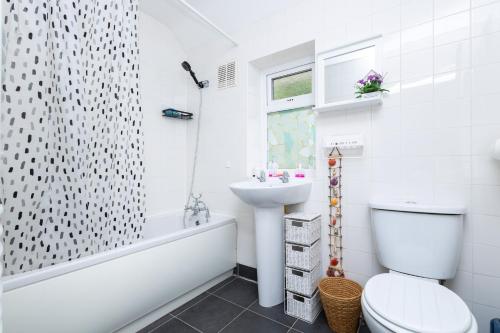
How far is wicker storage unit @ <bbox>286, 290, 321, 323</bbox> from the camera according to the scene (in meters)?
1.51

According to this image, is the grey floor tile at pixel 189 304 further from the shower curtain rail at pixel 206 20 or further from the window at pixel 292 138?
the shower curtain rail at pixel 206 20

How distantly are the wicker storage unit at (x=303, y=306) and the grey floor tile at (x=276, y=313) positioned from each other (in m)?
0.04

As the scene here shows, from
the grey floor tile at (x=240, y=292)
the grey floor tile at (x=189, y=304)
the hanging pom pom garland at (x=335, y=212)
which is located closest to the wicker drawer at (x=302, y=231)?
the hanging pom pom garland at (x=335, y=212)

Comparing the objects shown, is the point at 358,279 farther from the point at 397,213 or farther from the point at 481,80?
the point at 481,80

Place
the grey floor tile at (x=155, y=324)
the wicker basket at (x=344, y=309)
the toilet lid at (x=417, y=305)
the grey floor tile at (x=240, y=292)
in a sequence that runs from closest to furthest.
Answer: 1. the toilet lid at (x=417, y=305)
2. the wicker basket at (x=344, y=309)
3. the grey floor tile at (x=155, y=324)
4. the grey floor tile at (x=240, y=292)

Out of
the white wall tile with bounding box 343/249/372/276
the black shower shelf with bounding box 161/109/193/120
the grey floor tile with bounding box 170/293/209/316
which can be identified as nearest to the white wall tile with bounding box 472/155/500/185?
the white wall tile with bounding box 343/249/372/276

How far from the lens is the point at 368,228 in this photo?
5.02ft

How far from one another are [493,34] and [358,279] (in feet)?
5.00

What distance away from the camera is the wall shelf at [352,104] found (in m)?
1.44

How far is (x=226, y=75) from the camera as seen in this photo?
2.20 meters

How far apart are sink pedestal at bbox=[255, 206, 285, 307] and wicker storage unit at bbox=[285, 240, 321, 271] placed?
0.31ft

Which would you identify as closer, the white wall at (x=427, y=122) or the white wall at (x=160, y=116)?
the white wall at (x=427, y=122)

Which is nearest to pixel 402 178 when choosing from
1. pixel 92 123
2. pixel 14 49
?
pixel 92 123

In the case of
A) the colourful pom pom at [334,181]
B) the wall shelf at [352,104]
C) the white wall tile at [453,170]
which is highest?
the wall shelf at [352,104]
